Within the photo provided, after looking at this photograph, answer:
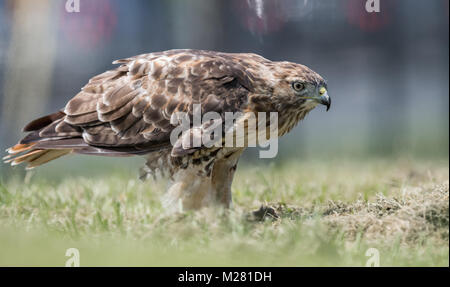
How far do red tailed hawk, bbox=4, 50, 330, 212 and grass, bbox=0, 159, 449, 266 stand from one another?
8.8 inches

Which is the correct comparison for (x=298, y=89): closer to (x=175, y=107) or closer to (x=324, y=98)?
(x=324, y=98)

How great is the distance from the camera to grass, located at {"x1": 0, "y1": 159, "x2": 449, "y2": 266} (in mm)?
2693

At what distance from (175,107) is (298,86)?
75 centimetres

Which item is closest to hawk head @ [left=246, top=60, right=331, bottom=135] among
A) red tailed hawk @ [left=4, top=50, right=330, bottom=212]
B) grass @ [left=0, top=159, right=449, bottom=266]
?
red tailed hawk @ [left=4, top=50, right=330, bottom=212]

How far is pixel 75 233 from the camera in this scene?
319 cm

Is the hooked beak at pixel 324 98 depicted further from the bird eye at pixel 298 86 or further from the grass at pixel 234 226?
the grass at pixel 234 226

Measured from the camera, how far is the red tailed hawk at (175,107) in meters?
3.45

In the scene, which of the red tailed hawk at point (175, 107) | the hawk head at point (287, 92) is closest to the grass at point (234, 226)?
the red tailed hawk at point (175, 107)

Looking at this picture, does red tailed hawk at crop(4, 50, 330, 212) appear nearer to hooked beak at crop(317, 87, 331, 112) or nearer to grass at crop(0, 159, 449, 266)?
hooked beak at crop(317, 87, 331, 112)
